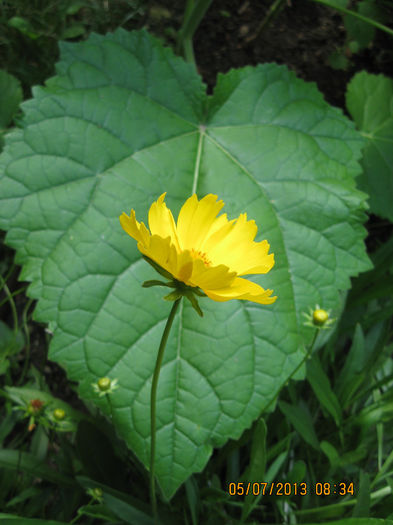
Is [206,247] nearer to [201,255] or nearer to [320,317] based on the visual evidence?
[201,255]

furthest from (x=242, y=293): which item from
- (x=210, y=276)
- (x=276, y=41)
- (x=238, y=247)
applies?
(x=276, y=41)

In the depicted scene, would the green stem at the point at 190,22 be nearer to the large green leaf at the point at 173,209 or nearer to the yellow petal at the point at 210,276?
the large green leaf at the point at 173,209

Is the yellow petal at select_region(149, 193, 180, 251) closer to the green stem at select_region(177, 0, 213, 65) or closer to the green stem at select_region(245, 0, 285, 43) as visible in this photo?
the green stem at select_region(177, 0, 213, 65)

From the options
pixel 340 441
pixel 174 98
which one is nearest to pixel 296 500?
pixel 340 441

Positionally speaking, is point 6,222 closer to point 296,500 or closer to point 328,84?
point 296,500
